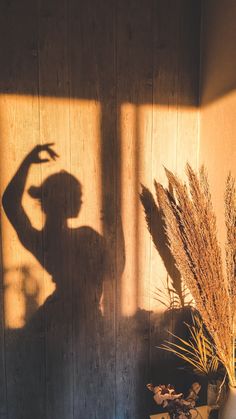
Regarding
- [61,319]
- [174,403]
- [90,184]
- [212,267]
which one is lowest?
[174,403]

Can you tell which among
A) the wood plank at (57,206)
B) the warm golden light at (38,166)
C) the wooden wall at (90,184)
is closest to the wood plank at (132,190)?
the wooden wall at (90,184)

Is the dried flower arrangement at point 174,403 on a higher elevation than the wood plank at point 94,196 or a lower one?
lower

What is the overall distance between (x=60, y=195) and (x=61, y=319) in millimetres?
588

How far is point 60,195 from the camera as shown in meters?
1.60

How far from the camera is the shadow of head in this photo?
1.58 m

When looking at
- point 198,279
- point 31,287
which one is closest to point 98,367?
point 31,287

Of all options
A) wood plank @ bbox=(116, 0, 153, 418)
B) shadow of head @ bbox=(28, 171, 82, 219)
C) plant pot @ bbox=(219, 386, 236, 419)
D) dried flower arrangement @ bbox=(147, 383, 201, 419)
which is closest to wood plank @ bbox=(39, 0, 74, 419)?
shadow of head @ bbox=(28, 171, 82, 219)

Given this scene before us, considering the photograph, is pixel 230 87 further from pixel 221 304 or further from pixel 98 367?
pixel 98 367

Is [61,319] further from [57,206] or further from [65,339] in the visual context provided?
[57,206]

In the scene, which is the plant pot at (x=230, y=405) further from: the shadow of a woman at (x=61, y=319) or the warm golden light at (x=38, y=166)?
the warm golden light at (x=38, y=166)

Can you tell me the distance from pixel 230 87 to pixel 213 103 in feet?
0.46

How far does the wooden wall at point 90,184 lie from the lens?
5.04ft

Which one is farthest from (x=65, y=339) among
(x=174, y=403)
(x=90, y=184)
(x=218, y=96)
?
(x=218, y=96)

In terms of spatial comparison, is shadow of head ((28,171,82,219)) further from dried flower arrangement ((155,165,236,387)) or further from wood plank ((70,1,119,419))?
dried flower arrangement ((155,165,236,387))
